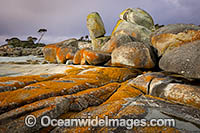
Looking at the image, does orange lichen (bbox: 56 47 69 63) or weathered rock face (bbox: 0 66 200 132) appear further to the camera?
orange lichen (bbox: 56 47 69 63)

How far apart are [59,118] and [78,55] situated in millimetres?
8839

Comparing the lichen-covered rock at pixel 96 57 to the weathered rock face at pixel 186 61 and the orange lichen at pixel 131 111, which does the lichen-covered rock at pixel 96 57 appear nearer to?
the weathered rock face at pixel 186 61

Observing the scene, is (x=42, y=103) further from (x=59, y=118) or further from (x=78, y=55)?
(x=78, y=55)

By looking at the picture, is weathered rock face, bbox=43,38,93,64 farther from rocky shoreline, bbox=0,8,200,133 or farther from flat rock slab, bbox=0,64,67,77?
rocky shoreline, bbox=0,8,200,133

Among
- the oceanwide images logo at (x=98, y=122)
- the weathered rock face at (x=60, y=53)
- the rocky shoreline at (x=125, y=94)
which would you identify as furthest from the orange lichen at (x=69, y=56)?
the oceanwide images logo at (x=98, y=122)

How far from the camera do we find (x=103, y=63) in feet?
29.6

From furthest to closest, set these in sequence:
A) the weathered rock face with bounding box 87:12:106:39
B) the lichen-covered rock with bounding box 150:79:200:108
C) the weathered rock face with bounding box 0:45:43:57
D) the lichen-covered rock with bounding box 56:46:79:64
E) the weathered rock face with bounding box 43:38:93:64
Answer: the weathered rock face with bounding box 0:45:43:57
the weathered rock face with bounding box 87:12:106:39
the weathered rock face with bounding box 43:38:93:64
the lichen-covered rock with bounding box 56:46:79:64
the lichen-covered rock with bounding box 150:79:200:108

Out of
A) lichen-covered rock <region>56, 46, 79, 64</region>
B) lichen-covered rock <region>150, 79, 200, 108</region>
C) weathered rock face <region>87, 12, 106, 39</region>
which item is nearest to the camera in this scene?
lichen-covered rock <region>150, 79, 200, 108</region>

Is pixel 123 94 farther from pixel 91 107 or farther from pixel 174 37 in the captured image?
pixel 174 37

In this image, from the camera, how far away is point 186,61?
4.93 metres

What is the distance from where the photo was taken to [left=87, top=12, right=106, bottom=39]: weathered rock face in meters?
21.8

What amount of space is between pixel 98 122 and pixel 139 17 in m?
17.1

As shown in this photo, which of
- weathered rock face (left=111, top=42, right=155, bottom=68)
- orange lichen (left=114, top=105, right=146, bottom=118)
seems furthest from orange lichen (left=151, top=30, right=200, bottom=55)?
orange lichen (left=114, top=105, right=146, bottom=118)

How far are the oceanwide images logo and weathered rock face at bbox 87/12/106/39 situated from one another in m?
21.7
